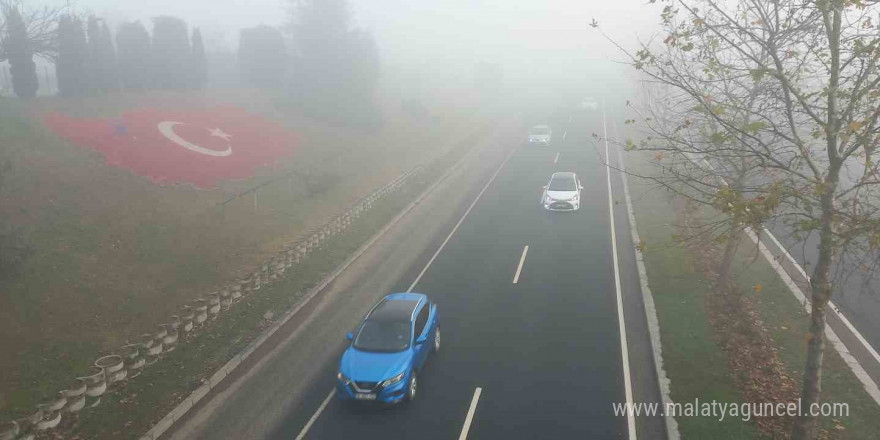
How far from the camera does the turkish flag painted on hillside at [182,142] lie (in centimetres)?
2436

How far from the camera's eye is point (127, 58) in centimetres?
3659

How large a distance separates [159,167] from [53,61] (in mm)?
15983

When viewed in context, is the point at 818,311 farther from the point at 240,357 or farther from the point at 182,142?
the point at 182,142

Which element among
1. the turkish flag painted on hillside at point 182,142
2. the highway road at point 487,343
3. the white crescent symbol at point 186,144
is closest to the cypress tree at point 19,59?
the turkish flag painted on hillside at point 182,142

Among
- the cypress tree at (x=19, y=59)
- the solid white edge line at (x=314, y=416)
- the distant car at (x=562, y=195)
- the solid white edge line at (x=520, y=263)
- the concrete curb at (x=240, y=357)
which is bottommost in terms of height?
the solid white edge line at (x=314, y=416)

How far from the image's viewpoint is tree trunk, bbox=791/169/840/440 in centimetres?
792

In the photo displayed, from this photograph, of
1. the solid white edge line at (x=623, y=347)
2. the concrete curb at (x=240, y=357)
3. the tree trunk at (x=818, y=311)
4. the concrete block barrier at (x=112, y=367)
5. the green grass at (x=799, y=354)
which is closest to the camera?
the tree trunk at (x=818, y=311)

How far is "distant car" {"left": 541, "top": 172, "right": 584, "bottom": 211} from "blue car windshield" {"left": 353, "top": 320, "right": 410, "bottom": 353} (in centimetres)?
1413

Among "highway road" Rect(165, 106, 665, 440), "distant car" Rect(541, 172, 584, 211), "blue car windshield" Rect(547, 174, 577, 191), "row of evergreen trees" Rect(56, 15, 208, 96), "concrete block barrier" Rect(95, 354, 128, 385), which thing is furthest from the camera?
"row of evergreen trees" Rect(56, 15, 208, 96)

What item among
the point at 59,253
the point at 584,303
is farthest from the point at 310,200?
the point at 584,303

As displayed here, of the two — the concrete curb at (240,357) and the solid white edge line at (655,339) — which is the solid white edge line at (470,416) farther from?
the concrete curb at (240,357)

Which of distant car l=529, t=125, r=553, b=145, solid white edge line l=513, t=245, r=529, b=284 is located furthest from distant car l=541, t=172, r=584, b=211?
distant car l=529, t=125, r=553, b=145

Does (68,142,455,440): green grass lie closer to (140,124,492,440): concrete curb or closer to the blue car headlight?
(140,124,492,440): concrete curb

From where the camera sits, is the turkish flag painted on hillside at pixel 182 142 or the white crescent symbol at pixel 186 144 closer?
the turkish flag painted on hillside at pixel 182 142
